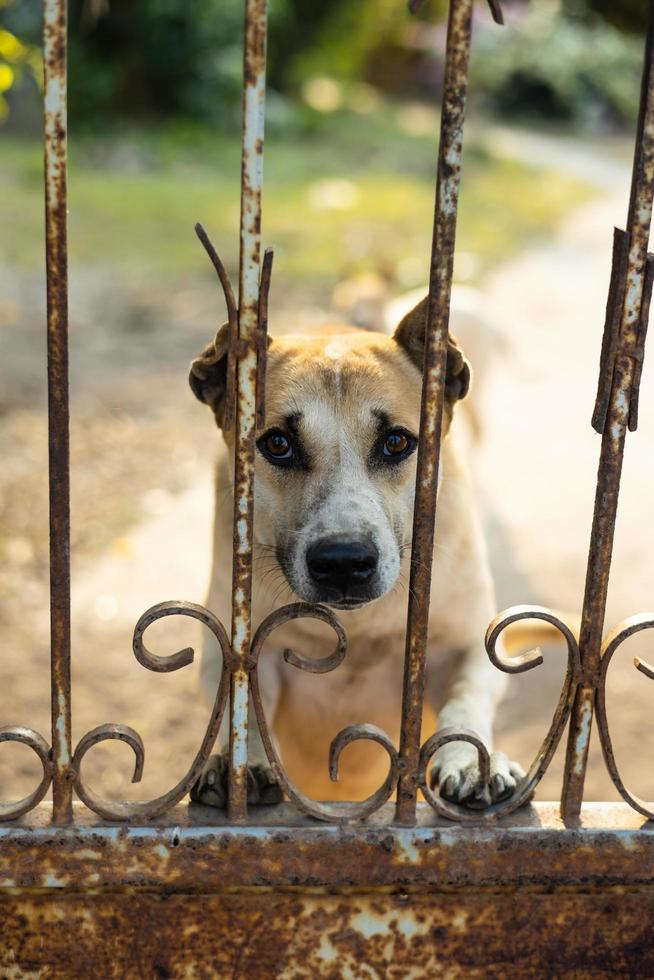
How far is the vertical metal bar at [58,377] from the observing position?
1544 mm

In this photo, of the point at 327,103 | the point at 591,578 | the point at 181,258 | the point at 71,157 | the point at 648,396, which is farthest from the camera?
the point at 327,103

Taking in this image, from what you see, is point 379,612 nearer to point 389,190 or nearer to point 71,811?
point 71,811

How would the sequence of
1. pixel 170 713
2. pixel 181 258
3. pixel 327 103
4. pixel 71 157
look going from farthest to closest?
pixel 327 103 → pixel 71 157 → pixel 181 258 → pixel 170 713

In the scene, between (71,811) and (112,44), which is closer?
(71,811)

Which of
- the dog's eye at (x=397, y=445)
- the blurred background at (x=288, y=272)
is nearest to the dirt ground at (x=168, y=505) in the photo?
the blurred background at (x=288, y=272)

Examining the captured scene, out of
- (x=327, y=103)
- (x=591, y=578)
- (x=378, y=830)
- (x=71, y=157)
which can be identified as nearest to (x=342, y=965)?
(x=378, y=830)

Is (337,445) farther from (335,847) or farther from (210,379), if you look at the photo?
(335,847)

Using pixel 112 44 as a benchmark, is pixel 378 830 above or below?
below

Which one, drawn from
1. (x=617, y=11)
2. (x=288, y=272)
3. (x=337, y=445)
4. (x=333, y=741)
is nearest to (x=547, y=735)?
(x=333, y=741)

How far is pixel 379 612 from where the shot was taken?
259cm

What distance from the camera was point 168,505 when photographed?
204 inches

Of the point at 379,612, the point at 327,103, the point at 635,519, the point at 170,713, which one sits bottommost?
the point at 170,713

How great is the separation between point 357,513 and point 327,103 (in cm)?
1643

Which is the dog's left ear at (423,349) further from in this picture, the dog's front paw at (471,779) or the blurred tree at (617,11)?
the blurred tree at (617,11)
